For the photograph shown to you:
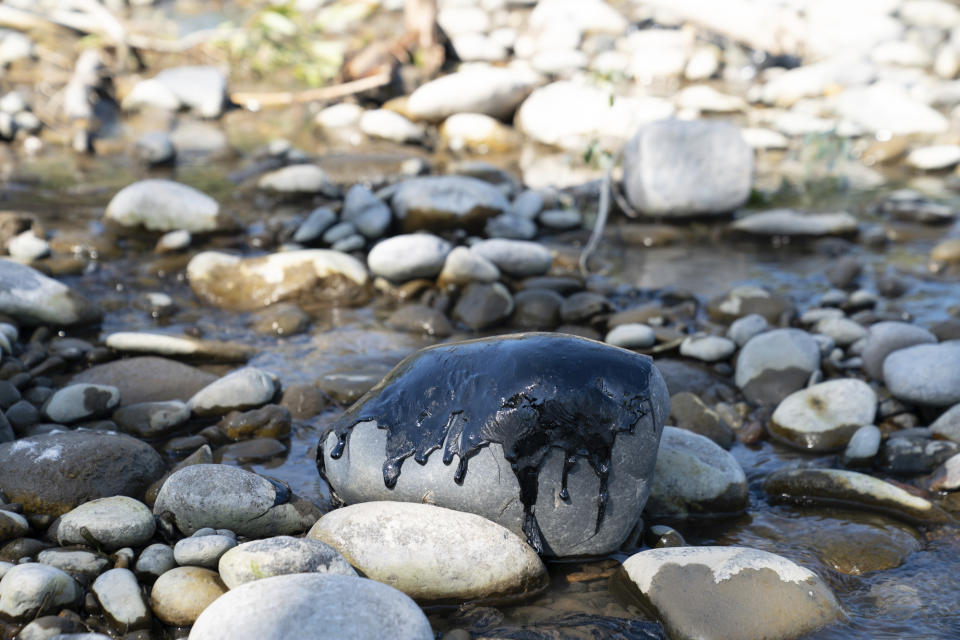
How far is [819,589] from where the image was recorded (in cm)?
355

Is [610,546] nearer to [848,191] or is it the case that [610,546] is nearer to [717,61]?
[848,191]

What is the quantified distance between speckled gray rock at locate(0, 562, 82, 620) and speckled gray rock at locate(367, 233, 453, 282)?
4110 mm

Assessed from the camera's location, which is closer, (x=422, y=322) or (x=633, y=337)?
(x=633, y=337)

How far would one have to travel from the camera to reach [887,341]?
5.72 m

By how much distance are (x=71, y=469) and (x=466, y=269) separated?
3.60 m

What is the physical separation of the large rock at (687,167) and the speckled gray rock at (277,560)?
6.13 meters

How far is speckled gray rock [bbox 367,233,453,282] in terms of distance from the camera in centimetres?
711

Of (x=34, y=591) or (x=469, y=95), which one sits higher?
(x=469, y=95)

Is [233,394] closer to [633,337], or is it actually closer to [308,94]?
[633,337]

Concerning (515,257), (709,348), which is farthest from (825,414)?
(515,257)

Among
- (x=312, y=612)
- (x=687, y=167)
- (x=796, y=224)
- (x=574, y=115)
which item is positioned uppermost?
(x=687, y=167)

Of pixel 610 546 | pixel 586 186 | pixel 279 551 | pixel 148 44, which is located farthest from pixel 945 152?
pixel 148 44

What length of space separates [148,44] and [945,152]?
1161 centimetres

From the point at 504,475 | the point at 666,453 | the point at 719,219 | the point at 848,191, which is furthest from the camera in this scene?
the point at 848,191
